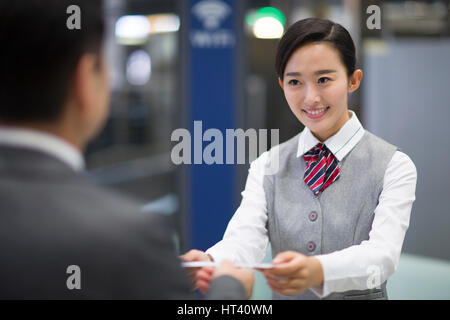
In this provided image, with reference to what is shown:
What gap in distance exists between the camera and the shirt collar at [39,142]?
663mm

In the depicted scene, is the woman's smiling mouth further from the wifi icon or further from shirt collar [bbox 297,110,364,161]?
the wifi icon

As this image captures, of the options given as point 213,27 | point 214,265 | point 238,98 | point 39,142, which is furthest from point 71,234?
point 213,27

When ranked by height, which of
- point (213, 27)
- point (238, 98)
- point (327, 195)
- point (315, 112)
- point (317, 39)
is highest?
point (213, 27)

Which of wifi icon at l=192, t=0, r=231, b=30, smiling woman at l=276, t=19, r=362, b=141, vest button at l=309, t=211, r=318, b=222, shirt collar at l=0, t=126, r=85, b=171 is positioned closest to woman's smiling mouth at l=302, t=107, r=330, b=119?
smiling woman at l=276, t=19, r=362, b=141

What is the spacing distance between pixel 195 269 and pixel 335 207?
0.74 ft

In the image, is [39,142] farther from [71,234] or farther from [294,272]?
[294,272]

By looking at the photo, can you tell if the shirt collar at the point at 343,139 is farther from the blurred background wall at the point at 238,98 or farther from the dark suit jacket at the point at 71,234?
the dark suit jacket at the point at 71,234

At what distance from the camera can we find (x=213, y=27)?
2.89 metres

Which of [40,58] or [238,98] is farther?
[238,98]

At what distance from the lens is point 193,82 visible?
8.91ft

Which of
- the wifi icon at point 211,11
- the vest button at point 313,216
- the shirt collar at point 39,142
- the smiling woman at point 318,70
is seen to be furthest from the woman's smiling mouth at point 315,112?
the wifi icon at point 211,11

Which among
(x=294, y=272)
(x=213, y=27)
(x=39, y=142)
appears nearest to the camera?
(x=39, y=142)

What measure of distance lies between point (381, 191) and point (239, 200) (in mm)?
237

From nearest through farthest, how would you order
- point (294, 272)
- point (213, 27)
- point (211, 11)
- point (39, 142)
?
point (39, 142), point (294, 272), point (211, 11), point (213, 27)
